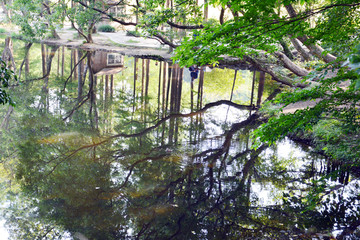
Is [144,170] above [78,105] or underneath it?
underneath

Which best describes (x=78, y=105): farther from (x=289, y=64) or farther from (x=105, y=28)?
(x=105, y=28)

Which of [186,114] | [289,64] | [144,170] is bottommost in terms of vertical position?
[144,170]

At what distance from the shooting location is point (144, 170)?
9.62 meters

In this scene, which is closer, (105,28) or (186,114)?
(186,114)

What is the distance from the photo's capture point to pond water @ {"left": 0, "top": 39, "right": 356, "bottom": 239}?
7242 mm

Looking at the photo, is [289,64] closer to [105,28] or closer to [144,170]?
[144,170]

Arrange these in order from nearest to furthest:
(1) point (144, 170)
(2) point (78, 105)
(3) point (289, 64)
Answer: (1) point (144, 170), (3) point (289, 64), (2) point (78, 105)

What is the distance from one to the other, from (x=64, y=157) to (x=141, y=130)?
358cm

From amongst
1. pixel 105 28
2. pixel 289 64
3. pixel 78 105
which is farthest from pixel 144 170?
pixel 105 28

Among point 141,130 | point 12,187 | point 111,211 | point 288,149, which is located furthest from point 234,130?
point 12,187

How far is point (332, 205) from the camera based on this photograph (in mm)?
8180

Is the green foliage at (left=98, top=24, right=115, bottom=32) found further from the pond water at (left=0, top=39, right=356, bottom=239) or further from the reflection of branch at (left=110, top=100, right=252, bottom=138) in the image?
the reflection of branch at (left=110, top=100, right=252, bottom=138)

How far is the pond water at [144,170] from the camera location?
7.24 m

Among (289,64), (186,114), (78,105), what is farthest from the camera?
(78,105)
